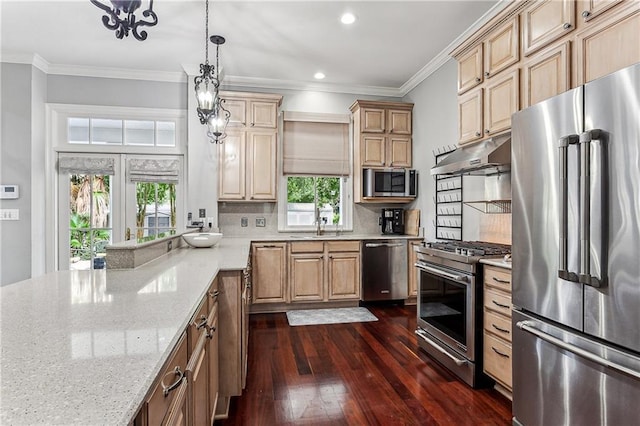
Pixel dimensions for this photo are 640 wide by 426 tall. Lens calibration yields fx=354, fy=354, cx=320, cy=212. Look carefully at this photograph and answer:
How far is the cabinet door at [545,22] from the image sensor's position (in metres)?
2.09

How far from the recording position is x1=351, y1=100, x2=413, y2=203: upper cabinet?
471cm

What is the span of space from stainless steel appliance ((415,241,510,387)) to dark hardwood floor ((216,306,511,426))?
0.42ft

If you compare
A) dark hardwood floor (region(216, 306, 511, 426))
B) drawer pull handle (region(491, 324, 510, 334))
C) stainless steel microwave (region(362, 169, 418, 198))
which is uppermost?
stainless steel microwave (region(362, 169, 418, 198))

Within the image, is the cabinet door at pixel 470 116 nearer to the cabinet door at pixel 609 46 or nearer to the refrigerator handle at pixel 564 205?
the cabinet door at pixel 609 46

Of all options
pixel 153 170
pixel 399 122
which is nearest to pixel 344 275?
pixel 399 122

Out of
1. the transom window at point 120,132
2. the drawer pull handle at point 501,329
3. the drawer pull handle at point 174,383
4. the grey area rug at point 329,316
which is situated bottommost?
the grey area rug at point 329,316

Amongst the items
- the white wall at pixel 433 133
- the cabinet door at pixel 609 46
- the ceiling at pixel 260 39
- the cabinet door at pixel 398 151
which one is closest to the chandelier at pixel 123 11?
the ceiling at pixel 260 39

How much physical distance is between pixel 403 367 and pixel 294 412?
102 cm

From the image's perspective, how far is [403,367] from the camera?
278 centimetres

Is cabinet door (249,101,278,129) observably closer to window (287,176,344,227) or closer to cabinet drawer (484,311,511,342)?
window (287,176,344,227)

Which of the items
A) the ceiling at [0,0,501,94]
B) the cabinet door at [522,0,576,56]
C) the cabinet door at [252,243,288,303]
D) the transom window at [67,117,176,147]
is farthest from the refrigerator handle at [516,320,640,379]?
the transom window at [67,117,176,147]

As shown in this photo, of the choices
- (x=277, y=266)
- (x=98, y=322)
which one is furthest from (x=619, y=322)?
(x=277, y=266)

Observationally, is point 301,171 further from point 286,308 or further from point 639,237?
point 639,237

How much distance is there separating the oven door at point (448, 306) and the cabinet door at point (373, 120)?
7.25ft
